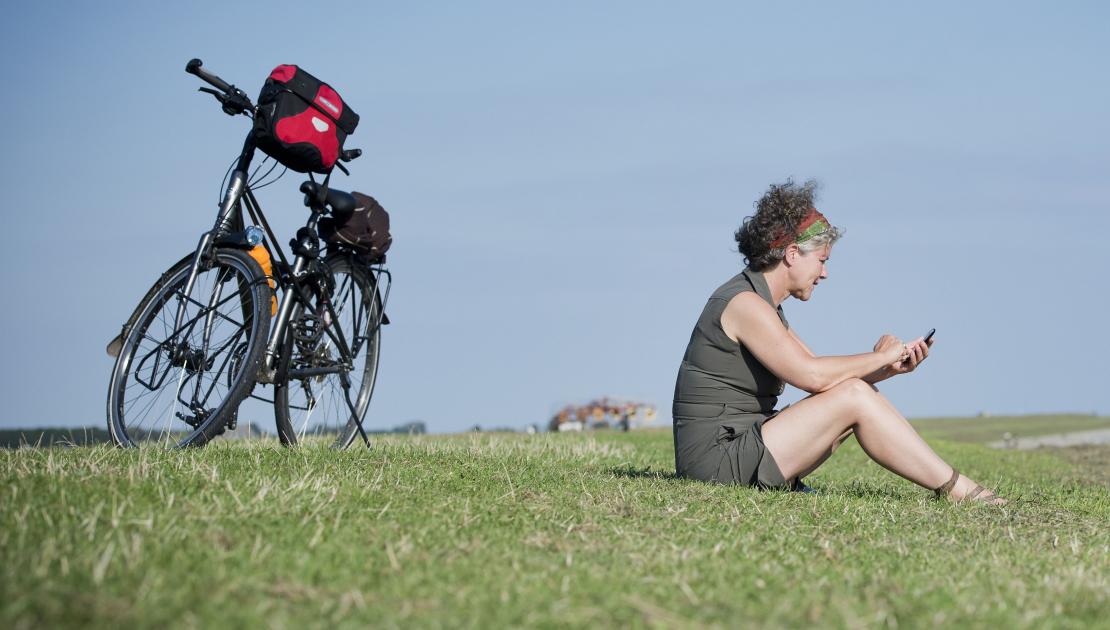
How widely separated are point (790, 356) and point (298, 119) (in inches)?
136

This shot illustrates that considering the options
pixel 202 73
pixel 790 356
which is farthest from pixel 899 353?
pixel 202 73

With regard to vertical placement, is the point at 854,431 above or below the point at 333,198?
below

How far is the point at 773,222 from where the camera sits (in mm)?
6570

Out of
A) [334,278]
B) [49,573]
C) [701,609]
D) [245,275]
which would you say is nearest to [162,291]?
A: [245,275]

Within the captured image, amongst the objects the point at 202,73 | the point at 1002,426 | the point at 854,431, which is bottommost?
the point at 1002,426

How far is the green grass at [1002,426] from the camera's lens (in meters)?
21.8

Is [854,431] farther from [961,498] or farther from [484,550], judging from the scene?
[484,550]

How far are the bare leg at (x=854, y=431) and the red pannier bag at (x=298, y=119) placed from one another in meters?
3.41

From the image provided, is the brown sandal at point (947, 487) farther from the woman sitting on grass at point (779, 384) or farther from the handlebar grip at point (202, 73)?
the handlebar grip at point (202, 73)

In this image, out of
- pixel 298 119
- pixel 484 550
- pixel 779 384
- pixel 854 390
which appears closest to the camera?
pixel 484 550

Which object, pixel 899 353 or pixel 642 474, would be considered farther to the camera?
pixel 642 474

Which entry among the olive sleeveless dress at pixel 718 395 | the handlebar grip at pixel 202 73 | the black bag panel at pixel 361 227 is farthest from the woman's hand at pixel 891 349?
the handlebar grip at pixel 202 73

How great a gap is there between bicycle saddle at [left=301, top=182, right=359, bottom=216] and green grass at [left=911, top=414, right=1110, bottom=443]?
1523 cm

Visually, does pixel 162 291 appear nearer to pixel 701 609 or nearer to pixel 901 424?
pixel 901 424
